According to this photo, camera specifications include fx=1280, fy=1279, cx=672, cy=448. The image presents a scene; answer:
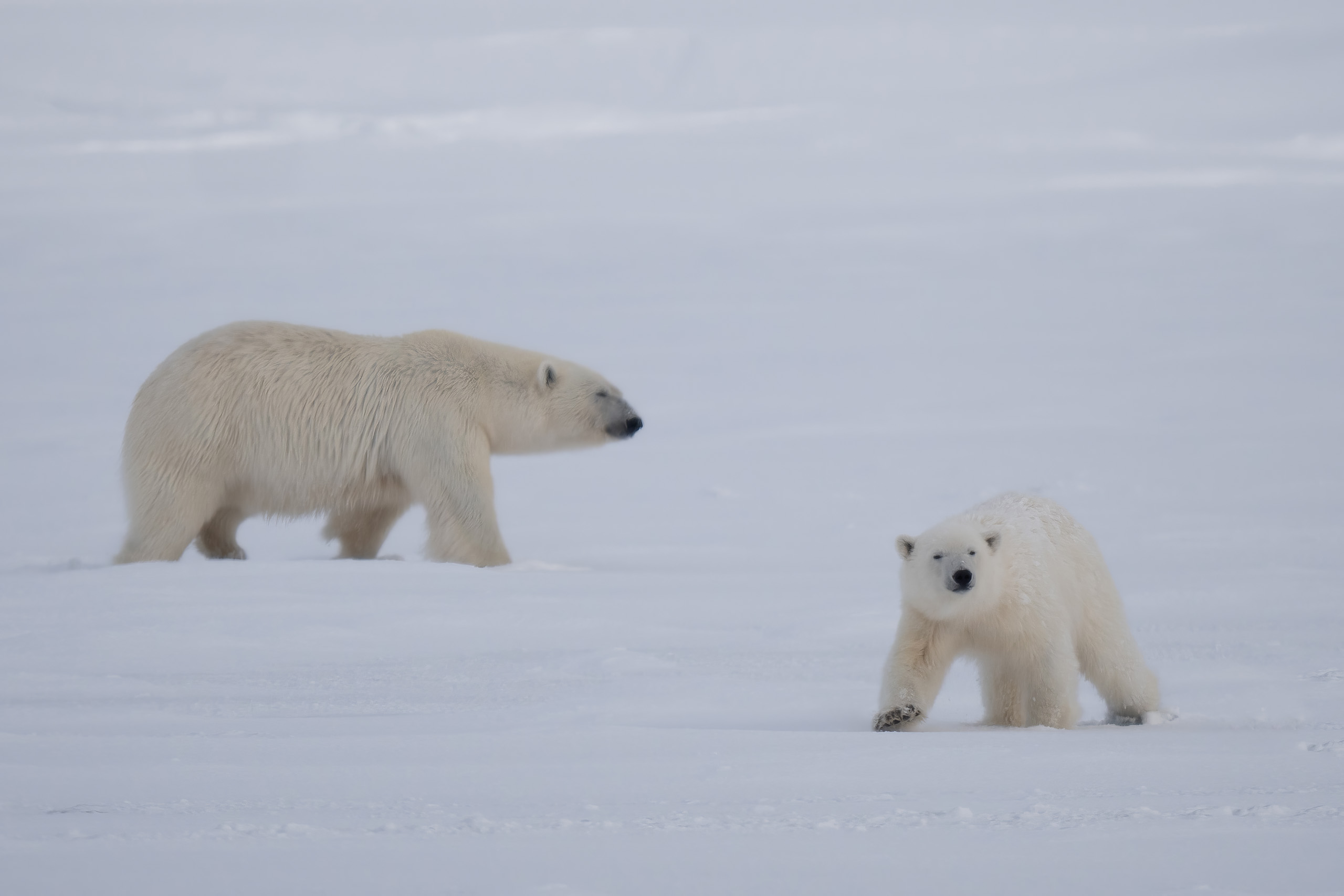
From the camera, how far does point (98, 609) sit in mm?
4727

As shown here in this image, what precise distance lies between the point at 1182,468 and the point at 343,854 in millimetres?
11428

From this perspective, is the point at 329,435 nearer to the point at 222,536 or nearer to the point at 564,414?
the point at 222,536

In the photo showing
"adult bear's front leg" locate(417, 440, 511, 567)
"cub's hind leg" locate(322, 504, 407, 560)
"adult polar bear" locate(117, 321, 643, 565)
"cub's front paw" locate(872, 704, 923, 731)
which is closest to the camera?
"cub's front paw" locate(872, 704, 923, 731)

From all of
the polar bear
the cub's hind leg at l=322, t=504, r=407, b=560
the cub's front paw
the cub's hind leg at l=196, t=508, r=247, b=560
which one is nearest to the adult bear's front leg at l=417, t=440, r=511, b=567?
the cub's hind leg at l=322, t=504, r=407, b=560

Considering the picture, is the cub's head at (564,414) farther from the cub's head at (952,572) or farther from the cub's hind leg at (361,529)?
the cub's head at (952,572)

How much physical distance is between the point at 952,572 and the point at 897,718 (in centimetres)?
45

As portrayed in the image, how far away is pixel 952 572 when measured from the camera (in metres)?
3.60

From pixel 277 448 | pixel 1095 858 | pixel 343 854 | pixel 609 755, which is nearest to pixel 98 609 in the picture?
pixel 277 448

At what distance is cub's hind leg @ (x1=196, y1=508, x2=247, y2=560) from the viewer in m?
6.89

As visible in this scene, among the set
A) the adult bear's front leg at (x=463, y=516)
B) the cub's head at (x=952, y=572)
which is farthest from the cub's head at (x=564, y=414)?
the cub's head at (x=952, y=572)

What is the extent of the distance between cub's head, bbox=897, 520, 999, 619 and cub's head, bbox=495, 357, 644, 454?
3.75m

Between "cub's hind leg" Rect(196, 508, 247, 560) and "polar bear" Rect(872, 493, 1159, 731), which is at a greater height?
"cub's hind leg" Rect(196, 508, 247, 560)

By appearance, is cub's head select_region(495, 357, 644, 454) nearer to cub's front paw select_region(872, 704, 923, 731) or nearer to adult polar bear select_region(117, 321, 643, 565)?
adult polar bear select_region(117, 321, 643, 565)

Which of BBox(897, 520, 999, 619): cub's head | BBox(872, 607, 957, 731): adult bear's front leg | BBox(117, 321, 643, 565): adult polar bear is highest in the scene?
BBox(117, 321, 643, 565): adult polar bear
